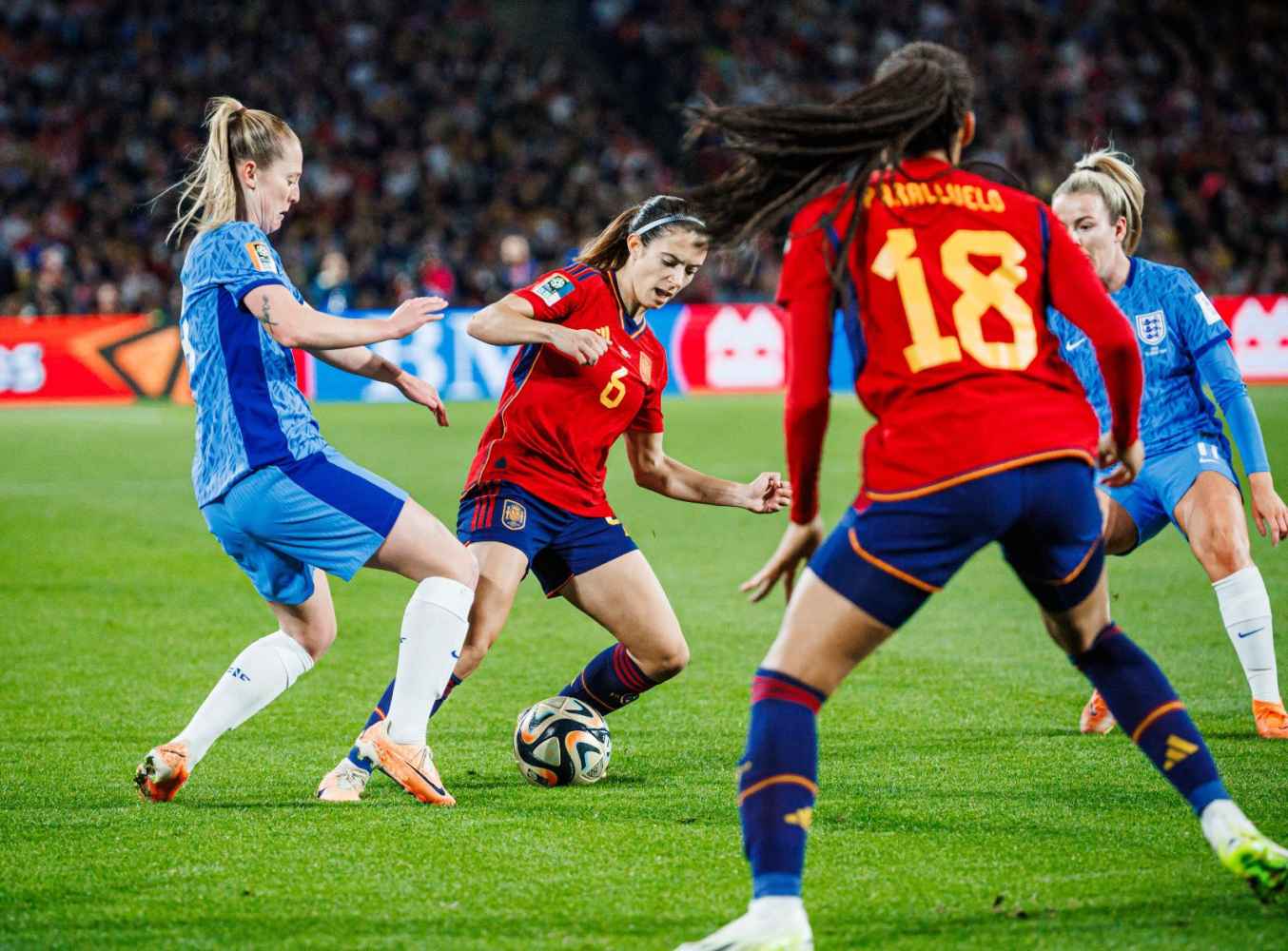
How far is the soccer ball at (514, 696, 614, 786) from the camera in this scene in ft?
17.7

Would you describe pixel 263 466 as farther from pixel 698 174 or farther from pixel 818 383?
pixel 698 174

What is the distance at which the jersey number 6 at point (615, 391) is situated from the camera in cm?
555

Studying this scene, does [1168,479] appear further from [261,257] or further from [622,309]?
[261,257]

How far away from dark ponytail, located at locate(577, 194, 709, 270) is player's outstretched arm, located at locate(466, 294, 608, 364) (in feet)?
1.80

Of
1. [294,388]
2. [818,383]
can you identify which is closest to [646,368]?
[294,388]

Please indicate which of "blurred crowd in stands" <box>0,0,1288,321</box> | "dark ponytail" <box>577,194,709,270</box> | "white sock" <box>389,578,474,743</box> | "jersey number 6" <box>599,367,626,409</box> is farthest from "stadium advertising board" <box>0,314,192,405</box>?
"white sock" <box>389,578,474,743</box>

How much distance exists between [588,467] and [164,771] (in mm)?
1766

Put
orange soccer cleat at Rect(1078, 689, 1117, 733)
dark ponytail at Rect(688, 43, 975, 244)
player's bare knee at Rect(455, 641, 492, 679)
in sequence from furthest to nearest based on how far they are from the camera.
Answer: orange soccer cleat at Rect(1078, 689, 1117, 733)
player's bare knee at Rect(455, 641, 492, 679)
dark ponytail at Rect(688, 43, 975, 244)

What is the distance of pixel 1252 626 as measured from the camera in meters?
5.97

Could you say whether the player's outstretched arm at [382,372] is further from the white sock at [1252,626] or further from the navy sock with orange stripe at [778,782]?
the white sock at [1252,626]

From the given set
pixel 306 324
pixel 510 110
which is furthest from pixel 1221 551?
pixel 510 110

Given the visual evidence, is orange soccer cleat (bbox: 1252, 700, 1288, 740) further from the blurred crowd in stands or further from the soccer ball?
the blurred crowd in stands

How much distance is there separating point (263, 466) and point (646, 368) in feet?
5.11

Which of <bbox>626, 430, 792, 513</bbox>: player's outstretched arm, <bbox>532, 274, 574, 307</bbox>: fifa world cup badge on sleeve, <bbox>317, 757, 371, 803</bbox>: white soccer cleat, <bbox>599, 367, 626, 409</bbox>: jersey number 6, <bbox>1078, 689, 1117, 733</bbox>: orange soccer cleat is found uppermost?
<bbox>532, 274, 574, 307</bbox>: fifa world cup badge on sleeve
